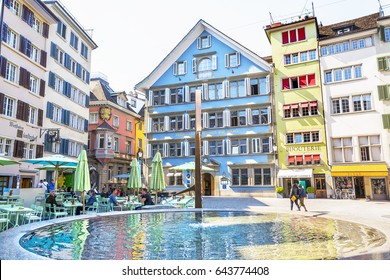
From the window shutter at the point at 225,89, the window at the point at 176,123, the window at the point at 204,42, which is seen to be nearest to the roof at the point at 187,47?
the window at the point at 204,42

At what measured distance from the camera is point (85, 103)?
1403 inches

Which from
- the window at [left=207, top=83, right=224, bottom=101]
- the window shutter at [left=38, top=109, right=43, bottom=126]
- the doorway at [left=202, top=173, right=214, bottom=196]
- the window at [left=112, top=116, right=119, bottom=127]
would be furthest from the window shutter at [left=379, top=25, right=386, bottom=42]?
the window at [left=112, top=116, right=119, bottom=127]

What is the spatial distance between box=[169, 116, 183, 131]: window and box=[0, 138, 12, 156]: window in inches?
731

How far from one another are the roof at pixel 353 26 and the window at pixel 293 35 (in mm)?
1988

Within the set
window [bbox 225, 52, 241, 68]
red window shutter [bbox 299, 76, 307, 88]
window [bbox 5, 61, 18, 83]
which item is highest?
window [bbox 225, 52, 241, 68]

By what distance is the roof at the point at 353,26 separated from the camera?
29.8 m

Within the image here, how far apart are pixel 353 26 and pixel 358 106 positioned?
8423 mm

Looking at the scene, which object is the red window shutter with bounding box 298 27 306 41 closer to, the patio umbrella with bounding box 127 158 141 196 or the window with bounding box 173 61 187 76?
the window with bounding box 173 61 187 76

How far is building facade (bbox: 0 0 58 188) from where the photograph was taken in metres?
22.5

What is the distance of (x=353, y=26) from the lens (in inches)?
1218

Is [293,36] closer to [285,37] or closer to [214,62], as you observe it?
[285,37]

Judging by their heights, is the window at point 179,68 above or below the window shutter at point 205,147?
above

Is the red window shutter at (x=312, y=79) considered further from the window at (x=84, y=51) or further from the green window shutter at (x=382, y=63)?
the window at (x=84, y=51)

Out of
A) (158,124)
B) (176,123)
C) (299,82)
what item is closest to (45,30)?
(158,124)
